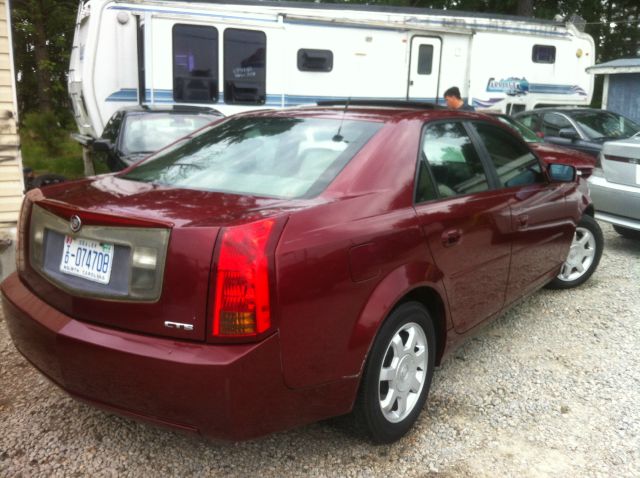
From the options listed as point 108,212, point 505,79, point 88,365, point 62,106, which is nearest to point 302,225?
point 108,212

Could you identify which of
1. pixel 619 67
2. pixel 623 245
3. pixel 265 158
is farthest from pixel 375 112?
pixel 619 67

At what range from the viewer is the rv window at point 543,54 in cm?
1300

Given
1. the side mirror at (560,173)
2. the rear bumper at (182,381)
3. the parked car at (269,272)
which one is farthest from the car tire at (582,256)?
the rear bumper at (182,381)

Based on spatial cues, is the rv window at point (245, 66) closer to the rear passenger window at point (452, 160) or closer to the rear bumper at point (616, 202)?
the rear bumper at point (616, 202)

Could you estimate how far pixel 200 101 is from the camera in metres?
10.2

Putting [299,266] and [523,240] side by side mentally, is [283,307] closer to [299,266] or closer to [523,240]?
[299,266]

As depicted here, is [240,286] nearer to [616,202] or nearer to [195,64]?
[616,202]

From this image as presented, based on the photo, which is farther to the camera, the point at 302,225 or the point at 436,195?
the point at 436,195

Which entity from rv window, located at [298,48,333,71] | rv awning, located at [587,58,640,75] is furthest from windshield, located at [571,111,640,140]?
rv awning, located at [587,58,640,75]

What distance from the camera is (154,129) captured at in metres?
7.53

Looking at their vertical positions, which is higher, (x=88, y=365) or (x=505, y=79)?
(x=505, y=79)

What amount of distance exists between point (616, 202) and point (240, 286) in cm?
552

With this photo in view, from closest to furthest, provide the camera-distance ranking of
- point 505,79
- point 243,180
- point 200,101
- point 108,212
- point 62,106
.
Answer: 1. point 108,212
2. point 243,180
3. point 200,101
4. point 505,79
5. point 62,106

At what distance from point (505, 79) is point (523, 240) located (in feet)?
Result: 32.1
